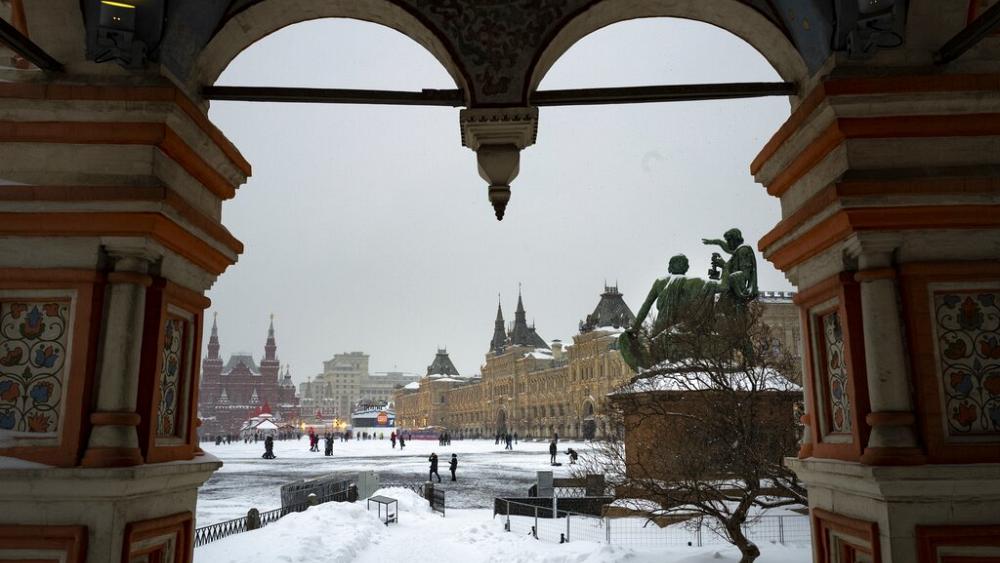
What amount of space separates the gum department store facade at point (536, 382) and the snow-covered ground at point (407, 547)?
41033 millimetres

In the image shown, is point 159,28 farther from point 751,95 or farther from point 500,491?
point 500,491

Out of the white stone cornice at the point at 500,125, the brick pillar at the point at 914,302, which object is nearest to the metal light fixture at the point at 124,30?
the white stone cornice at the point at 500,125

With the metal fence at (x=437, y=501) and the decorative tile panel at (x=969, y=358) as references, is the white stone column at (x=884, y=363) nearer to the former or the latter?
the decorative tile panel at (x=969, y=358)

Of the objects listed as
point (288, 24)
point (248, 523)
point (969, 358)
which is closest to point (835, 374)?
point (969, 358)

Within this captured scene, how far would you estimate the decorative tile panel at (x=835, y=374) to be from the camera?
4.24m

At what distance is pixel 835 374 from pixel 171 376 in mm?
3945

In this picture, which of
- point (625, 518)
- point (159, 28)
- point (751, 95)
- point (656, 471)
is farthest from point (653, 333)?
point (159, 28)

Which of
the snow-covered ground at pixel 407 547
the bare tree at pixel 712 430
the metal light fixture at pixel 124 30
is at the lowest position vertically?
the snow-covered ground at pixel 407 547

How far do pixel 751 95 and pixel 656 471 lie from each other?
909 cm

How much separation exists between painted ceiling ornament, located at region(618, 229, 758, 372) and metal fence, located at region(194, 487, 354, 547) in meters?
8.84

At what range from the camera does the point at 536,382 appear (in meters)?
97.6

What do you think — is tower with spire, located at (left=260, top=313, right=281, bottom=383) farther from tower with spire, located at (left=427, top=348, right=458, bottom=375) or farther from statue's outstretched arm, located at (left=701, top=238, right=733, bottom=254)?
statue's outstretched arm, located at (left=701, top=238, right=733, bottom=254)

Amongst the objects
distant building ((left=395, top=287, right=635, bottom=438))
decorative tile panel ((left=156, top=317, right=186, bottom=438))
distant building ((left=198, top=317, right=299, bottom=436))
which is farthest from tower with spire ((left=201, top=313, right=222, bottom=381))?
decorative tile panel ((left=156, top=317, right=186, bottom=438))

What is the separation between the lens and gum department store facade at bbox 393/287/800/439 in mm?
76062
